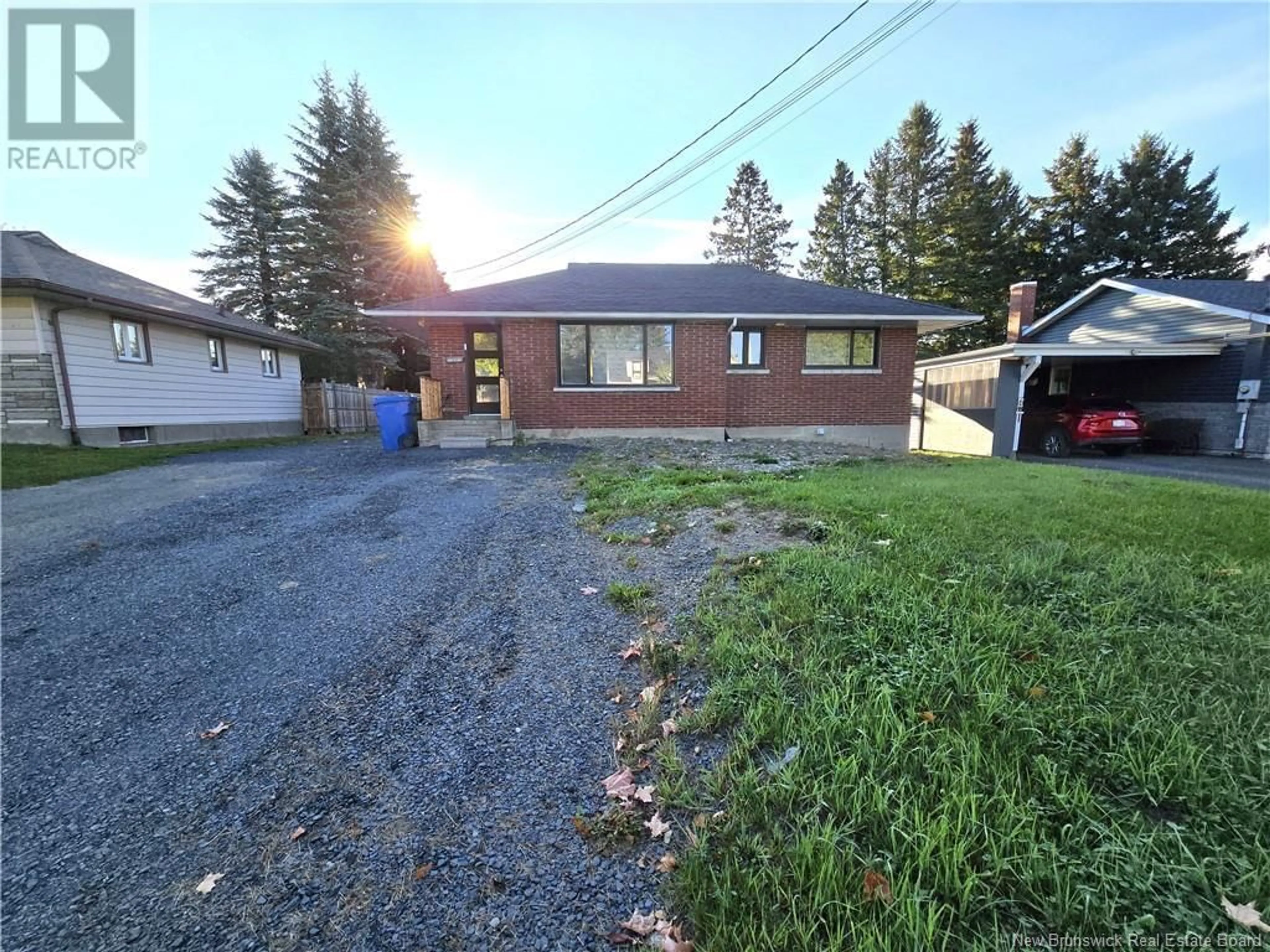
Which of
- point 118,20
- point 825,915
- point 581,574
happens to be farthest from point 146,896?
point 118,20

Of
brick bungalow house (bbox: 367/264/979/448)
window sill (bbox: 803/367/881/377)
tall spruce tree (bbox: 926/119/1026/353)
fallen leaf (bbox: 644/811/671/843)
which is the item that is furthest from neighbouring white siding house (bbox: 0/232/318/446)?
tall spruce tree (bbox: 926/119/1026/353)

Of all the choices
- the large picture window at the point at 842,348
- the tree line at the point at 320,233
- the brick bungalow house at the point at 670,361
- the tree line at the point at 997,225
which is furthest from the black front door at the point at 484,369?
the tree line at the point at 997,225

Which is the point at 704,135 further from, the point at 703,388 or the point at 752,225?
the point at 752,225

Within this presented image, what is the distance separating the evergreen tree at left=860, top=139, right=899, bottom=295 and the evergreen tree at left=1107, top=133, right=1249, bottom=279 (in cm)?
1031

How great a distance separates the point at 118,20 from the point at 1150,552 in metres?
14.3

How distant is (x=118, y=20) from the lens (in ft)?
25.5

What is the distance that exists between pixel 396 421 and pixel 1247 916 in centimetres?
1239

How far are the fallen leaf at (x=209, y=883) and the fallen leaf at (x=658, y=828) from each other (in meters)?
1.35

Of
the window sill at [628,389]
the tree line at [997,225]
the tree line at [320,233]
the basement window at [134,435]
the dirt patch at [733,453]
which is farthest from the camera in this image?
the tree line at [997,225]

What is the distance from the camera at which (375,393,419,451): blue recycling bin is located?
11273 mm

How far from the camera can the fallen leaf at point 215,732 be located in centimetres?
230

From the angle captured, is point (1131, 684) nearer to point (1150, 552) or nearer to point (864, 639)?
point (864, 639)

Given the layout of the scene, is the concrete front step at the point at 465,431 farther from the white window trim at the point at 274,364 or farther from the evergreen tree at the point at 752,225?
the evergreen tree at the point at 752,225

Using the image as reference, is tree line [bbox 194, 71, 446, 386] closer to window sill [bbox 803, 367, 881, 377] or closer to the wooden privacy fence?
the wooden privacy fence
